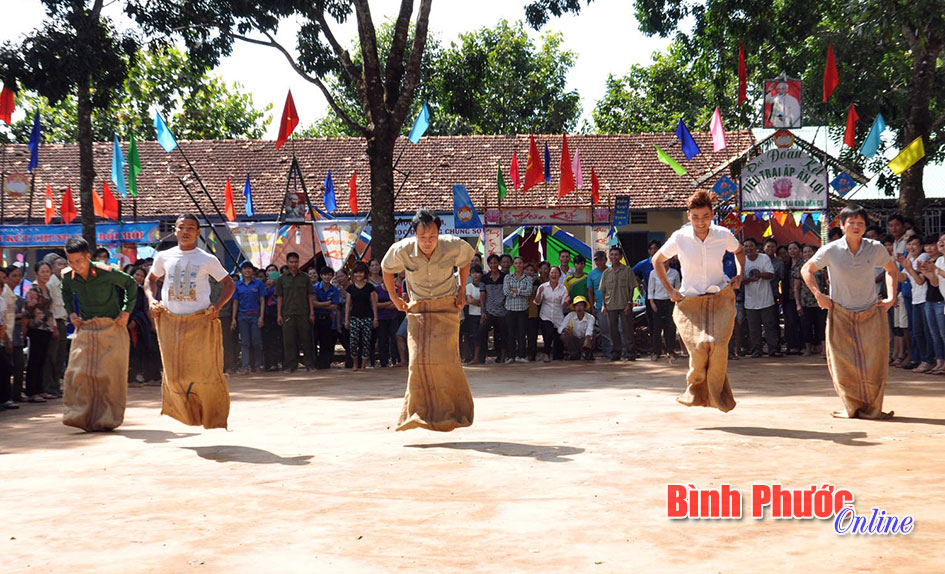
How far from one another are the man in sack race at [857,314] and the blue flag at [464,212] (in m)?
15.5

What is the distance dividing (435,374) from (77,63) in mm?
11718

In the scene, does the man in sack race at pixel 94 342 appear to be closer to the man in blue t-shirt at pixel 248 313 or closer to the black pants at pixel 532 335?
the man in blue t-shirt at pixel 248 313

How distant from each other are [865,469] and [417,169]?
27281mm

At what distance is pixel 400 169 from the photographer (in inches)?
1316

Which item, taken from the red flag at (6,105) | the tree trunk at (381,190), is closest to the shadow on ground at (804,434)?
the tree trunk at (381,190)

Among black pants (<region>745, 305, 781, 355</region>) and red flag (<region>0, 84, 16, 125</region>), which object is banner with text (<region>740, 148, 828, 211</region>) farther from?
red flag (<region>0, 84, 16, 125</region>)

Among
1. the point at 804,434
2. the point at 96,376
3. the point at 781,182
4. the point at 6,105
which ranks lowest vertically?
the point at 804,434

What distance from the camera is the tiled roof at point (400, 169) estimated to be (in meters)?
31.9

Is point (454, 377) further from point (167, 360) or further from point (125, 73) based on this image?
point (125, 73)

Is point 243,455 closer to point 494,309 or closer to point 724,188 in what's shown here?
point 494,309

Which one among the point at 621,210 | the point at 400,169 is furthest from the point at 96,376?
the point at 400,169

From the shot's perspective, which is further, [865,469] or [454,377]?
[454,377]

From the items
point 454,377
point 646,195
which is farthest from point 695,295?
point 646,195

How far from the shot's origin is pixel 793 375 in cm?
1413
